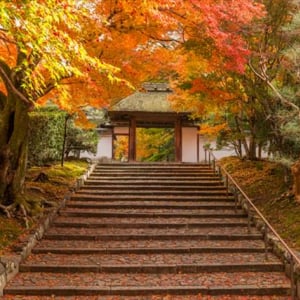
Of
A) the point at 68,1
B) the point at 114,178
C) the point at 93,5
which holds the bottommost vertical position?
the point at 114,178

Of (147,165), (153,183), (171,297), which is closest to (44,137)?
(153,183)

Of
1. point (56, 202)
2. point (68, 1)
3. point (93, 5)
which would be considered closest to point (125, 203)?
point (56, 202)

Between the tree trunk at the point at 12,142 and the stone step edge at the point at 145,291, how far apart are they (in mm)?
3368

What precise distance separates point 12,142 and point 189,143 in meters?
13.8

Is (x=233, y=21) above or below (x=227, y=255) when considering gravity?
above

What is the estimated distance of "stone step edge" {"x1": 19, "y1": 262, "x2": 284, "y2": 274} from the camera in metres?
7.11

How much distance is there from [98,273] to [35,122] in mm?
7823

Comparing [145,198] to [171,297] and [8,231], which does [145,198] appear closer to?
[8,231]

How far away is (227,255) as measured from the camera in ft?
25.9

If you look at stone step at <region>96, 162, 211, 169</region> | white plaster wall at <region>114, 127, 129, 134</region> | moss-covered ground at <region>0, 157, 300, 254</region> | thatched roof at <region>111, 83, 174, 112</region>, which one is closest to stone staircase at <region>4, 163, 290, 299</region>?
moss-covered ground at <region>0, 157, 300, 254</region>

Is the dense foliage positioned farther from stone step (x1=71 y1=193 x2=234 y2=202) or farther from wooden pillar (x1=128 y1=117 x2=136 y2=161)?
wooden pillar (x1=128 y1=117 x2=136 y2=161)

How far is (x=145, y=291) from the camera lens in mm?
6273

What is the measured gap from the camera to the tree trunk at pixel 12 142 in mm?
9133

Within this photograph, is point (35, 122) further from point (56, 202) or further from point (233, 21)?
point (233, 21)
